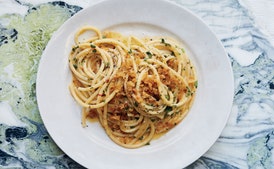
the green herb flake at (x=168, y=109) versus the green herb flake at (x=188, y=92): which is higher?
the green herb flake at (x=188, y=92)

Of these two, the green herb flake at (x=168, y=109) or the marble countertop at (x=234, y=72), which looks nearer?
the green herb flake at (x=168, y=109)

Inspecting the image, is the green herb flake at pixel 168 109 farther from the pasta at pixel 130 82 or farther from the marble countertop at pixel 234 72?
the marble countertop at pixel 234 72

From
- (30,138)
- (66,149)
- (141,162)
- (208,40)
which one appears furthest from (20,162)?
(208,40)

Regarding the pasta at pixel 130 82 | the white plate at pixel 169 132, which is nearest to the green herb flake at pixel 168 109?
the pasta at pixel 130 82

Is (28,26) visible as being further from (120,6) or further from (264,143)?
(264,143)
